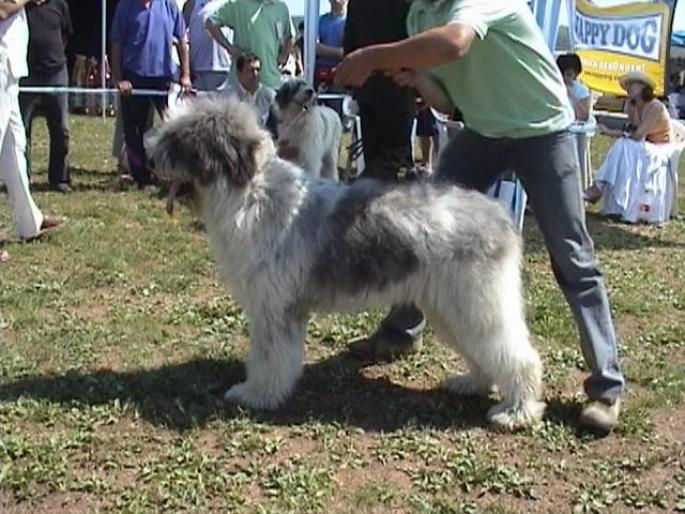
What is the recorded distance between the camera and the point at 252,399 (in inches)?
162

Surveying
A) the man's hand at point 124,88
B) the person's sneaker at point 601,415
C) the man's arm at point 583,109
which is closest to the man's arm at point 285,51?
the man's hand at point 124,88

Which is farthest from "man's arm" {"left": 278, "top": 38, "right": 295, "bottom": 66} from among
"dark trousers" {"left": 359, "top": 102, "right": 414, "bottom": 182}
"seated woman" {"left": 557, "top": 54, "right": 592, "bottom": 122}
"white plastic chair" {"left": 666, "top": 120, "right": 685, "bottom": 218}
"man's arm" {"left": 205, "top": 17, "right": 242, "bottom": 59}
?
"white plastic chair" {"left": 666, "top": 120, "right": 685, "bottom": 218}

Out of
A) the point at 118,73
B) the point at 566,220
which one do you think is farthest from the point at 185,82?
the point at 566,220

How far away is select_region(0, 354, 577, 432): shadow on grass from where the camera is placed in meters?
4.05

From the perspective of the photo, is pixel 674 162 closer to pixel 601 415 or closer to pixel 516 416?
pixel 601 415

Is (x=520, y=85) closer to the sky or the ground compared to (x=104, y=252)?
closer to the sky

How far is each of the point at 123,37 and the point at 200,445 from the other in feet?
22.0

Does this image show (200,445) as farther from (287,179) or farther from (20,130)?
(20,130)

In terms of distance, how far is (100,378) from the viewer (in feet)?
14.3

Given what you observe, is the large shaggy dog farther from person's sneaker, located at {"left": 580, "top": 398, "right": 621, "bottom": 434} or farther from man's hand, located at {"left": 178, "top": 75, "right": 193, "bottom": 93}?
man's hand, located at {"left": 178, "top": 75, "right": 193, "bottom": 93}

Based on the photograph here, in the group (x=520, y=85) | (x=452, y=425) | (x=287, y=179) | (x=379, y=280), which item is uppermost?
(x=520, y=85)

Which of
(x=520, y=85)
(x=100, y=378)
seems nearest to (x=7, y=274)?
(x=100, y=378)

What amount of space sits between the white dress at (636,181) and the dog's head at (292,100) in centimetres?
372

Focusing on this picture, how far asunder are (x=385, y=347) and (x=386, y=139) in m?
1.15
